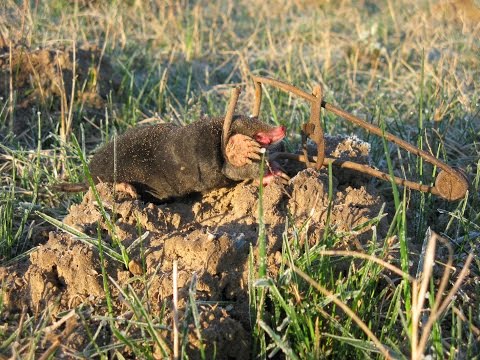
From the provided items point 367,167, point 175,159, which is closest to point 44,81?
point 175,159

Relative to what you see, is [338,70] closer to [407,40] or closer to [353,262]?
[407,40]

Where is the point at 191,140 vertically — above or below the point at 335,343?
above

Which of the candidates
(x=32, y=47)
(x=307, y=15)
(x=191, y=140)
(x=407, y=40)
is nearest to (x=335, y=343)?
(x=191, y=140)

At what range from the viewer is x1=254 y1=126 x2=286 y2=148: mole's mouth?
7.97 feet

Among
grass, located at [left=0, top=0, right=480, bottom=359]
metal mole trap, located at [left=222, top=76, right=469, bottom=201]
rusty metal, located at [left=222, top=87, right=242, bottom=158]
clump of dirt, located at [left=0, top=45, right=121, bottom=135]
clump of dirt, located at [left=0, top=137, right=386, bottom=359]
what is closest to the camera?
grass, located at [left=0, top=0, right=480, bottom=359]

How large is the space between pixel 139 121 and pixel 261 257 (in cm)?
255

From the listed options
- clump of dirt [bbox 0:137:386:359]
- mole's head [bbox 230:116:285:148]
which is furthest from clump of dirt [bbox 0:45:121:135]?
mole's head [bbox 230:116:285:148]

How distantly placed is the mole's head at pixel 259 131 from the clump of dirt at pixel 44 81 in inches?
77.9

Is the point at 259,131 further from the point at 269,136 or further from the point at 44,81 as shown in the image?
the point at 44,81

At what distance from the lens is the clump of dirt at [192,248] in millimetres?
2117

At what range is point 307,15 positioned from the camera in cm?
722

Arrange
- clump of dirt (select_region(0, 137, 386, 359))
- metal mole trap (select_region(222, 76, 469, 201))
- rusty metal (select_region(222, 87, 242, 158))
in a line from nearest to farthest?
clump of dirt (select_region(0, 137, 386, 359)), rusty metal (select_region(222, 87, 242, 158)), metal mole trap (select_region(222, 76, 469, 201))

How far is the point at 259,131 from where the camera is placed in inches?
96.4

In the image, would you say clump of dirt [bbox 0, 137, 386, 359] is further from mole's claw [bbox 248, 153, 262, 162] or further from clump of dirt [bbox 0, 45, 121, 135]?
clump of dirt [bbox 0, 45, 121, 135]
